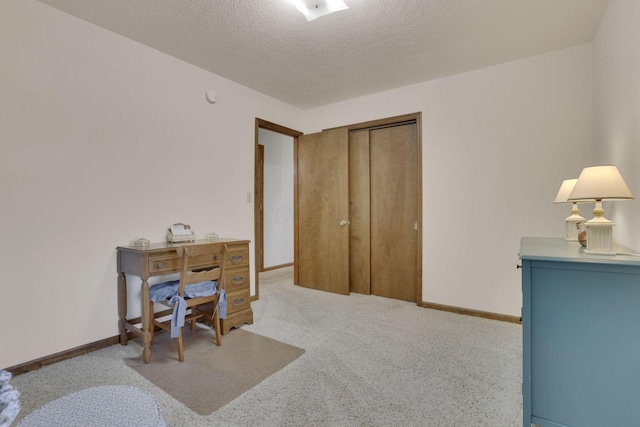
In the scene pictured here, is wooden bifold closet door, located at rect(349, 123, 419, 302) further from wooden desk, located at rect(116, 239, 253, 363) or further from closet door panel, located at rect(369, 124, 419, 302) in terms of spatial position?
wooden desk, located at rect(116, 239, 253, 363)

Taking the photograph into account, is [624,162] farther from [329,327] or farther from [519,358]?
[329,327]

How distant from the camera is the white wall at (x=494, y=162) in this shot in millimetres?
2564

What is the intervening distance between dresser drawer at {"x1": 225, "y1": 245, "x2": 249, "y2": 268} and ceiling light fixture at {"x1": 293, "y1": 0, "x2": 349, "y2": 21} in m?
1.87

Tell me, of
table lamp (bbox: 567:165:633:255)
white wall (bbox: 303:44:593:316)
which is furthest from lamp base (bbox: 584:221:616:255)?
white wall (bbox: 303:44:593:316)

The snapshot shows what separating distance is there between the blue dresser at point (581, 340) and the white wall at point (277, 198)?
4165 millimetres

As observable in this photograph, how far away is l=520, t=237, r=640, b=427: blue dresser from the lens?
1208mm

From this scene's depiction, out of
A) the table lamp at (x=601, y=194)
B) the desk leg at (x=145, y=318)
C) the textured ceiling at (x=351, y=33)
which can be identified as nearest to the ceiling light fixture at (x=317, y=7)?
the textured ceiling at (x=351, y=33)

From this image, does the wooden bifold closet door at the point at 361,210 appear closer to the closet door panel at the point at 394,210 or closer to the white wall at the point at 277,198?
the closet door panel at the point at 394,210

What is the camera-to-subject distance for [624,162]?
5.58ft

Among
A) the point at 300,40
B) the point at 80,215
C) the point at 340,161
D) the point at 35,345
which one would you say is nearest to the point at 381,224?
the point at 340,161

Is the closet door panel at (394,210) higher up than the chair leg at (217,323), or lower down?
higher up

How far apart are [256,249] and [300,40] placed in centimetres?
213

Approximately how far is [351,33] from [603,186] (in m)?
1.90

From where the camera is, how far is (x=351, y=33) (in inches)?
92.0
